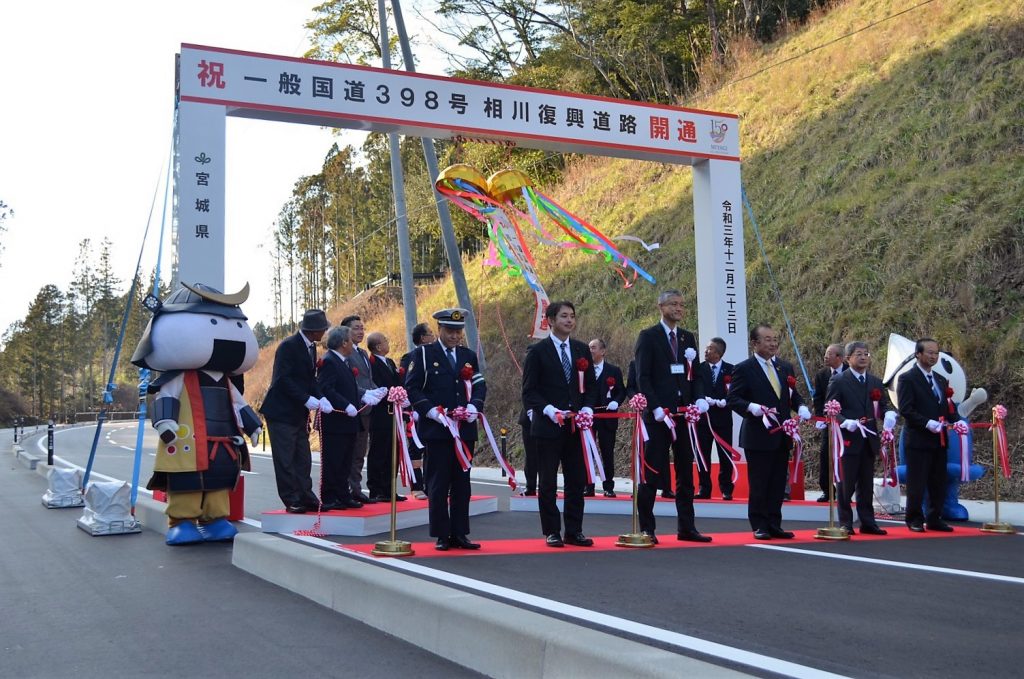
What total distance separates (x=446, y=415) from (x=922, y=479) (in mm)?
4798

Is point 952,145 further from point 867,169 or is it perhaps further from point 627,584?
point 627,584

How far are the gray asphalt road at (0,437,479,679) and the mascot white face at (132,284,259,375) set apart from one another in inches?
67.2

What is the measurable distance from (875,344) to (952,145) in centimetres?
532

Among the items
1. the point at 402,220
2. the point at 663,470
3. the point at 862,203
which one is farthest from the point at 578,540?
the point at 402,220

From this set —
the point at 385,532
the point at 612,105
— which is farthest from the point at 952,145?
the point at 385,532

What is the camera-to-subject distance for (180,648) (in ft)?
16.3

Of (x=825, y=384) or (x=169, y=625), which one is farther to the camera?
(x=825, y=384)

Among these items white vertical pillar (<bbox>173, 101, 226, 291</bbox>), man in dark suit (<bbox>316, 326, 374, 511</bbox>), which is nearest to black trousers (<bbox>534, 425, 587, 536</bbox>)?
man in dark suit (<bbox>316, 326, 374, 511</bbox>)

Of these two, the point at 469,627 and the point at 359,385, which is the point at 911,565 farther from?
the point at 359,385

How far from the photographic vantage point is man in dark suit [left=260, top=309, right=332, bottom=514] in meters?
9.23

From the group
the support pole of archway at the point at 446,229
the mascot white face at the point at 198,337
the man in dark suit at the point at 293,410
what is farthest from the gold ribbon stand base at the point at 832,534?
the support pole of archway at the point at 446,229

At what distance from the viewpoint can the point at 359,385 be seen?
1047 centimetres

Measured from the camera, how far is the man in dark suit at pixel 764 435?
8.43 metres

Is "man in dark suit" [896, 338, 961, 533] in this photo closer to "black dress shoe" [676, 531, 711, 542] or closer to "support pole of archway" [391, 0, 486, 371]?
"black dress shoe" [676, 531, 711, 542]
